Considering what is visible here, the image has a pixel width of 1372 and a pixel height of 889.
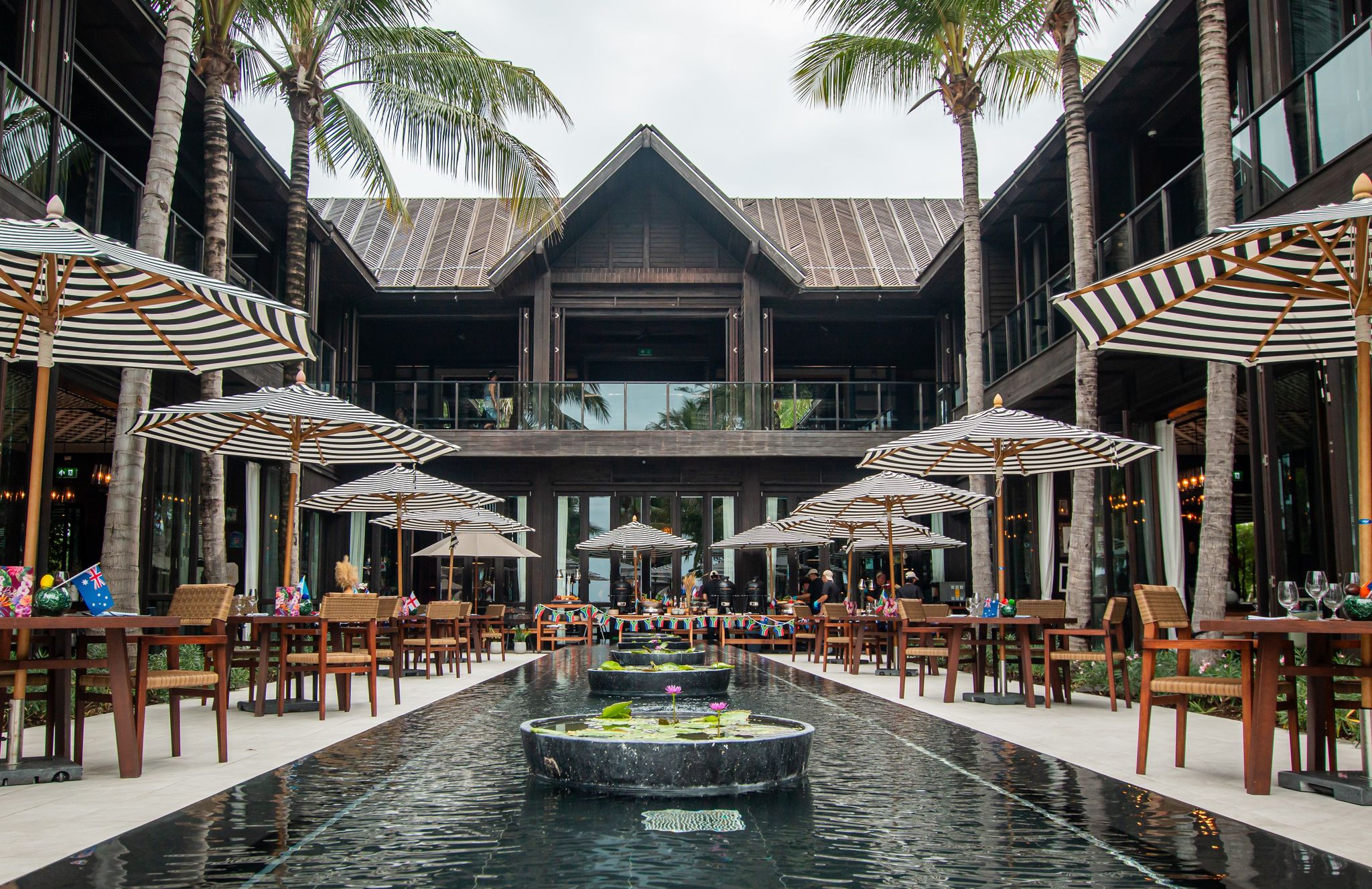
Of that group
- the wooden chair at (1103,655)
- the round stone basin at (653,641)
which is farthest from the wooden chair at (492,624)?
the wooden chair at (1103,655)

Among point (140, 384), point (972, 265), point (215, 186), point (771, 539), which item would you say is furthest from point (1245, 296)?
point (771, 539)

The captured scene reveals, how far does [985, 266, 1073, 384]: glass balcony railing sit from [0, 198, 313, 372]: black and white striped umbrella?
10256 millimetres

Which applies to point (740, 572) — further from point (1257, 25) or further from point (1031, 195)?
point (1257, 25)

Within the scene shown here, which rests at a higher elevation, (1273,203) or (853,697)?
(1273,203)

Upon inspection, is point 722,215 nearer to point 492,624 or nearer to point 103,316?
point 492,624

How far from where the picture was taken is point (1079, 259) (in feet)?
38.5

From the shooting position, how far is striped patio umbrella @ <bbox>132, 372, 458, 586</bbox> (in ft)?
26.4

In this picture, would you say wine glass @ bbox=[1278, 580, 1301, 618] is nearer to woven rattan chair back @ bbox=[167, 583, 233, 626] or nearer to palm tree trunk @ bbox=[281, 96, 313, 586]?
woven rattan chair back @ bbox=[167, 583, 233, 626]

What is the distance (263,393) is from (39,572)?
2.62 meters

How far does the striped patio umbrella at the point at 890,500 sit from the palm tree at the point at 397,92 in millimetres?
5778

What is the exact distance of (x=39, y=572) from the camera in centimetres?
912

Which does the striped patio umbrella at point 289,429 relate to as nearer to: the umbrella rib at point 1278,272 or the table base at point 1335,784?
the umbrella rib at point 1278,272

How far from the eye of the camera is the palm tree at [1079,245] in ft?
36.4

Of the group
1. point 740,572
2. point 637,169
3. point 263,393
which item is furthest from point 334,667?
point 637,169
